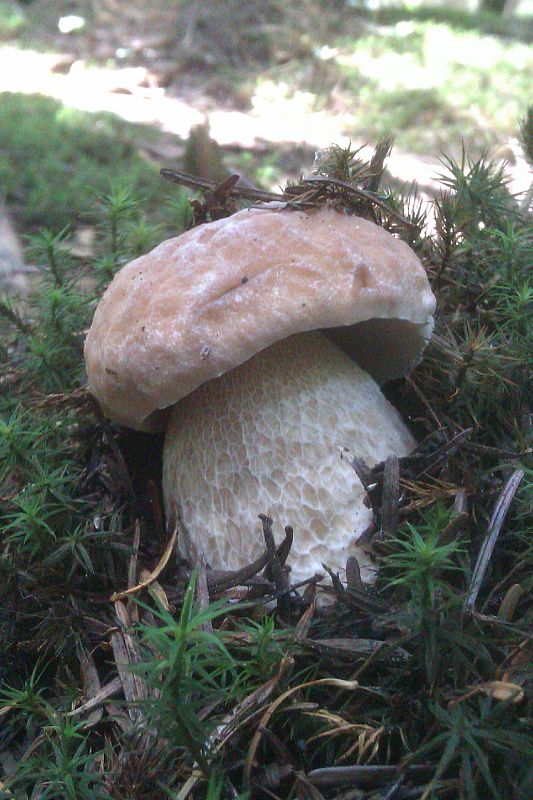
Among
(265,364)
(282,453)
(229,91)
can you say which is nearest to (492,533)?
(282,453)

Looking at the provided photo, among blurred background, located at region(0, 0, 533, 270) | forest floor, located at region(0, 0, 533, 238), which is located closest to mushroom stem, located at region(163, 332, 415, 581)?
blurred background, located at region(0, 0, 533, 270)

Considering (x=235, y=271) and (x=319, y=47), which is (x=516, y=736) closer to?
(x=235, y=271)

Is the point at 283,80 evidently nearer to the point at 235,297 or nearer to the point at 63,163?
the point at 63,163

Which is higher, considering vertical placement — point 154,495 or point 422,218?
point 422,218

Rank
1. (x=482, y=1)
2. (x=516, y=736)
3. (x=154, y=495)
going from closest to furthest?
(x=516, y=736), (x=154, y=495), (x=482, y=1)

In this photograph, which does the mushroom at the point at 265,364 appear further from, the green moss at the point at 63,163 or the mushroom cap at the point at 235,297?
the green moss at the point at 63,163

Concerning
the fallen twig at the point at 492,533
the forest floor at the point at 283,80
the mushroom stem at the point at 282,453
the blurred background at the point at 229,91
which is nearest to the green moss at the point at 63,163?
the blurred background at the point at 229,91

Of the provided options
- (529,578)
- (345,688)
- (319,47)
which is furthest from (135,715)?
(319,47)
